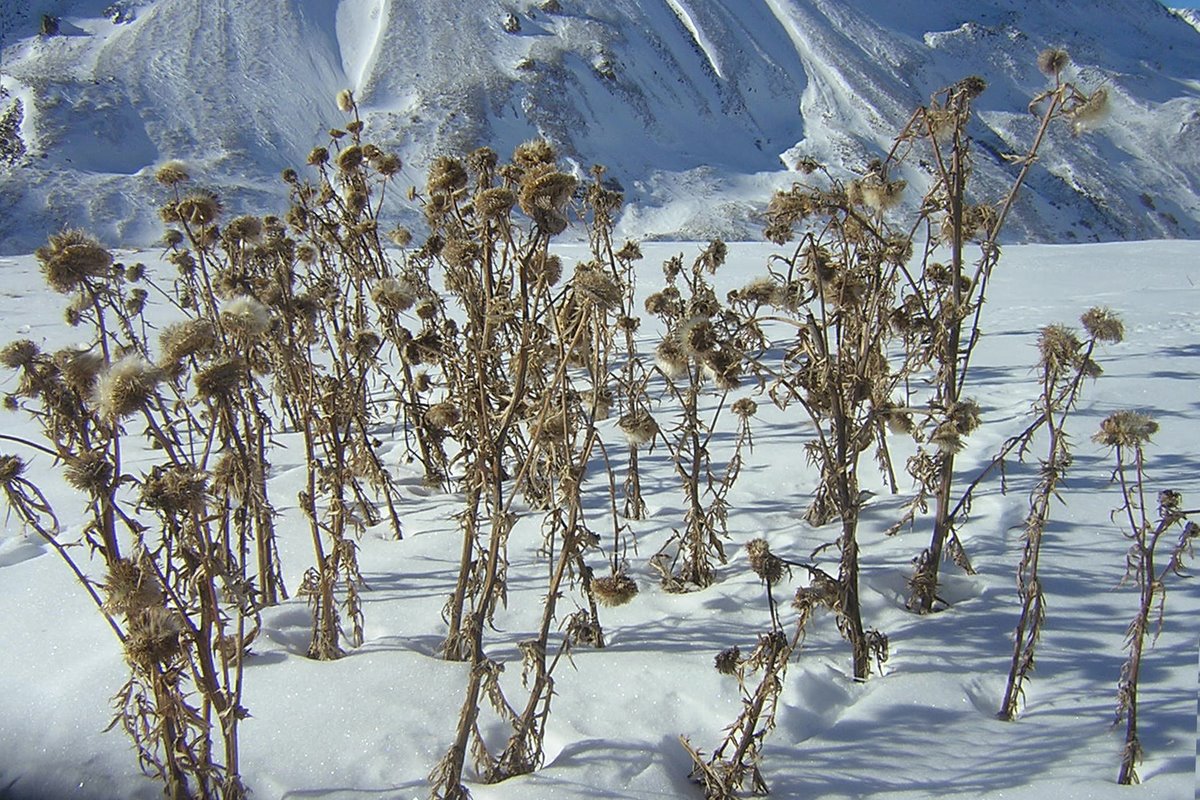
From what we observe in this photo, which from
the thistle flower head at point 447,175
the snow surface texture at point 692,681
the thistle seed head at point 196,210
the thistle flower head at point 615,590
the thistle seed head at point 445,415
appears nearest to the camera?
the snow surface texture at point 692,681

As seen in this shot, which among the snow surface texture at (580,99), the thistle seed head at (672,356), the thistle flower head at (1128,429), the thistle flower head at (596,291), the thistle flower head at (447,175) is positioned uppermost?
the snow surface texture at (580,99)

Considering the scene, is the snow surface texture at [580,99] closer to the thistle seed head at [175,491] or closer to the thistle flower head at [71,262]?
the thistle flower head at [71,262]

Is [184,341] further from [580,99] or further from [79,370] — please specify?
[580,99]

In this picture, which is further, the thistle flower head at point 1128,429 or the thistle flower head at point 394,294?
the thistle flower head at point 394,294

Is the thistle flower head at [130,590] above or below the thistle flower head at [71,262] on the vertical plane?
below

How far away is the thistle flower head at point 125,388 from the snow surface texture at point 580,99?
2803 centimetres

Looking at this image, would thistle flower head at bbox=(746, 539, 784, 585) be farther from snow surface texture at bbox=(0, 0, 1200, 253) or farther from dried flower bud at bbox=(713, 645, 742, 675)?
snow surface texture at bbox=(0, 0, 1200, 253)

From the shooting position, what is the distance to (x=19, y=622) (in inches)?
102

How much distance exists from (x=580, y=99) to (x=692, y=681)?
44574 millimetres

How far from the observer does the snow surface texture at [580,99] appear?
32.3 meters

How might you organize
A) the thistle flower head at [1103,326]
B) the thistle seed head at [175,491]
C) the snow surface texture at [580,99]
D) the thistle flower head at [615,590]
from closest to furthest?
the thistle seed head at [175,491] → the thistle flower head at [1103,326] → the thistle flower head at [615,590] → the snow surface texture at [580,99]

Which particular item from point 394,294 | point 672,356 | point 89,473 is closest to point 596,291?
point 672,356

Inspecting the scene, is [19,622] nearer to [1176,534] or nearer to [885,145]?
[1176,534]

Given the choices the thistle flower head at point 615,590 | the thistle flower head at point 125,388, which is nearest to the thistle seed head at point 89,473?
the thistle flower head at point 125,388
